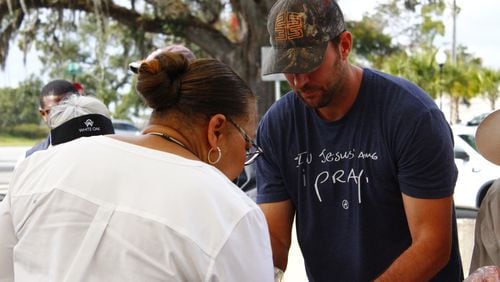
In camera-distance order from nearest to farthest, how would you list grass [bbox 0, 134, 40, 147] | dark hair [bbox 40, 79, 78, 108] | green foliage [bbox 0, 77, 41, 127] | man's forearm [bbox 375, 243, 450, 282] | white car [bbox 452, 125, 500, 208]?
man's forearm [bbox 375, 243, 450, 282] < dark hair [bbox 40, 79, 78, 108] < white car [bbox 452, 125, 500, 208] < grass [bbox 0, 134, 40, 147] < green foliage [bbox 0, 77, 41, 127]

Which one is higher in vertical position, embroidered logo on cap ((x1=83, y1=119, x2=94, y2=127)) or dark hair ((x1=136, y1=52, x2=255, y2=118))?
dark hair ((x1=136, y1=52, x2=255, y2=118))

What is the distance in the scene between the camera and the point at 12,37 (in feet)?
50.5

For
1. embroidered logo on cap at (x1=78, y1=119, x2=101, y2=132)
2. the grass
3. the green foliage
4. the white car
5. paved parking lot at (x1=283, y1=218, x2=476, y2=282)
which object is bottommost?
the grass

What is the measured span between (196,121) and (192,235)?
0.93 feet

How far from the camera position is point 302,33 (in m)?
2.34

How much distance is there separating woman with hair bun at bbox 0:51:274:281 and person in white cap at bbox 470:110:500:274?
1.21 m

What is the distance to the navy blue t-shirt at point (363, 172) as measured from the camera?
2322 millimetres

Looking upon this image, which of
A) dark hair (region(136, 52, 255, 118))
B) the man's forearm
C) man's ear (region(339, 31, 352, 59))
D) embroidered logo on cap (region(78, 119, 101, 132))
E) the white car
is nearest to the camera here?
dark hair (region(136, 52, 255, 118))

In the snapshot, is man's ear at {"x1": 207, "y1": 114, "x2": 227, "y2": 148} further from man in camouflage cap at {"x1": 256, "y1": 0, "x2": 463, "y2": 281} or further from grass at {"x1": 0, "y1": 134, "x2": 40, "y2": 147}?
grass at {"x1": 0, "y1": 134, "x2": 40, "y2": 147}

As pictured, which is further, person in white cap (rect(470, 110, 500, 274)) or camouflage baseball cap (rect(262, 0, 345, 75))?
person in white cap (rect(470, 110, 500, 274))

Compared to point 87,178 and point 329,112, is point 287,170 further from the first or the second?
point 87,178

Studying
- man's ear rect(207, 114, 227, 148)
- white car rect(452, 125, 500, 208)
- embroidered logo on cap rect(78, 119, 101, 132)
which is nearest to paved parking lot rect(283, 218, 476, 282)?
embroidered logo on cap rect(78, 119, 101, 132)

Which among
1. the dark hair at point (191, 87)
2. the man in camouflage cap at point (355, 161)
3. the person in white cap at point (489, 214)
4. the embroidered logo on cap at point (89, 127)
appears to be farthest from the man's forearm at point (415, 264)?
the embroidered logo on cap at point (89, 127)

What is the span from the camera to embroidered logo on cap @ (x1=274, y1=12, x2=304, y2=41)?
92.4 inches
